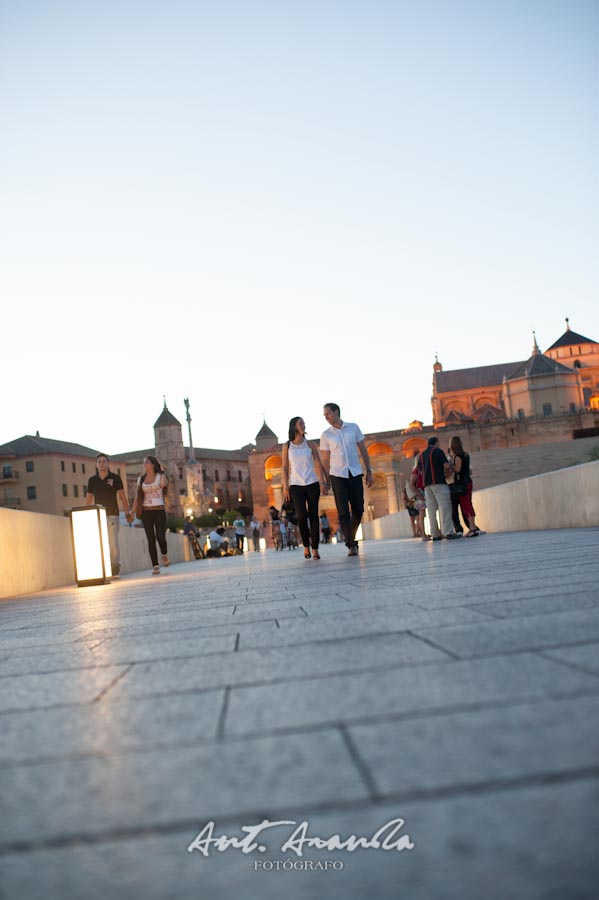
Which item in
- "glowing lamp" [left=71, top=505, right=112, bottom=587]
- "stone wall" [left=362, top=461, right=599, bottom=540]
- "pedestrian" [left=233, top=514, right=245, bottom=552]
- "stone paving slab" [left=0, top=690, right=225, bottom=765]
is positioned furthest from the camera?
"pedestrian" [left=233, top=514, right=245, bottom=552]

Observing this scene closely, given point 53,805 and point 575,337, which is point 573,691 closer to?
point 53,805

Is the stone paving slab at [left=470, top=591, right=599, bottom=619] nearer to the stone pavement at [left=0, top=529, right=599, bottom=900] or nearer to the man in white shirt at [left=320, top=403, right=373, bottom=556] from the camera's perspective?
the stone pavement at [left=0, top=529, right=599, bottom=900]

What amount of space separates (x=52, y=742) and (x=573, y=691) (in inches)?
42.2

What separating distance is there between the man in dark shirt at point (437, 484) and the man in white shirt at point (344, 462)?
9.73ft

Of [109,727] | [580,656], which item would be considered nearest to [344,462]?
[580,656]

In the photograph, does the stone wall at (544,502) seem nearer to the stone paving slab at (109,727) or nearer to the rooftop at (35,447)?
the stone paving slab at (109,727)

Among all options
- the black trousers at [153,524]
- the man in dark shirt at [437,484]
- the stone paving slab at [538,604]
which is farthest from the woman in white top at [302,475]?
the stone paving slab at [538,604]

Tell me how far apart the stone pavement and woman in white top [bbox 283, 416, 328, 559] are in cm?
709

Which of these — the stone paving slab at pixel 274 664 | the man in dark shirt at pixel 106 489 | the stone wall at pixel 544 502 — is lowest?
the stone paving slab at pixel 274 664

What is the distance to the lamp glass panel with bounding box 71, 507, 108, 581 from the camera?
1062cm

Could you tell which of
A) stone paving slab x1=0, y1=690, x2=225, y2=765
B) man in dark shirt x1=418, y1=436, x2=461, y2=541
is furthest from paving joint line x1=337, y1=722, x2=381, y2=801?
man in dark shirt x1=418, y1=436, x2=461, y2=541

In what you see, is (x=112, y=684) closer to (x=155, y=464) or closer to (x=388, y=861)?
(x=388, y=861)

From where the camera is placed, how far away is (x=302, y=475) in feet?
33.6

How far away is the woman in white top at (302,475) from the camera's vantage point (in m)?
10.2
